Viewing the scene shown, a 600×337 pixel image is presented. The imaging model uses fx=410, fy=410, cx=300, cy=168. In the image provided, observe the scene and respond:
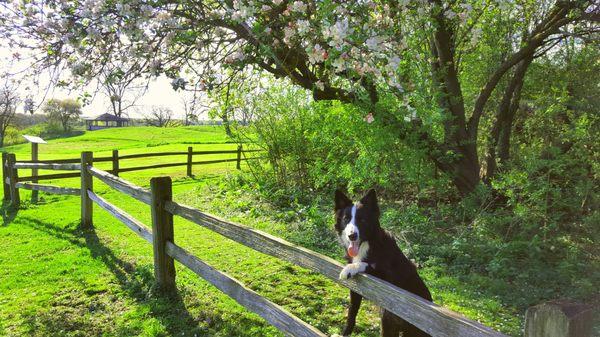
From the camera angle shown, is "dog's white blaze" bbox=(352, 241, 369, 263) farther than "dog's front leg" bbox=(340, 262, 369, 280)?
Yes

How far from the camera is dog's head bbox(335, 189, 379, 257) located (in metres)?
3.17

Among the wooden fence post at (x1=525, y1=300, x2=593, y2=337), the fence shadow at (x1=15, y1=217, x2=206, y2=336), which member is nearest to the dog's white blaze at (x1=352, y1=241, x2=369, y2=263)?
the wooden fence post at (x1=525, y1=300, x2=593, y2=337)

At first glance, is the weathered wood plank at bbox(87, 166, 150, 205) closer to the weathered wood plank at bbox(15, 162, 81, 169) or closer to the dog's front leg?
the weathered wood plank at bbox(15, 162, 81, 169)

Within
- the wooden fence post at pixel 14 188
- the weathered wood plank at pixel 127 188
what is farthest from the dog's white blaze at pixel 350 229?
the wooden fence post at pixel 14 188

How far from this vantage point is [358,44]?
12.5ft

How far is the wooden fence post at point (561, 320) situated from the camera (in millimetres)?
1387

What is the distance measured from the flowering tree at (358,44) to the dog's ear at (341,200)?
1.28 meters

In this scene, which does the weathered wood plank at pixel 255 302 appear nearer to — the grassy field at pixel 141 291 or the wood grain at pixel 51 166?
the grassy field at pixel 141 291

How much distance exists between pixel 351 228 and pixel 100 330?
2932 mm

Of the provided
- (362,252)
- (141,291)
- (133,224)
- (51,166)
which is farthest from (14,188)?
(362,252)

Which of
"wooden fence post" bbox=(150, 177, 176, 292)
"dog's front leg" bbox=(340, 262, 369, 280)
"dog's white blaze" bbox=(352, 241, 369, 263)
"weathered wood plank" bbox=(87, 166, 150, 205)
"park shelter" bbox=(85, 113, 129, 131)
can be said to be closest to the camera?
"dog's front leg" bbox=(340, 262, 369, 280)

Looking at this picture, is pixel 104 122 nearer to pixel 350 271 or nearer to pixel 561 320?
pixel 350 271

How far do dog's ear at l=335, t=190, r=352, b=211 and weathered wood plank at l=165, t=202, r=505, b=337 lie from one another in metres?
0.68

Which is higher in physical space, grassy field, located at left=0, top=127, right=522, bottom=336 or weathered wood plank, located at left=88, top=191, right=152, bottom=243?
weathered wood plank, located at left=88, top=191, right=152, bottom=243
